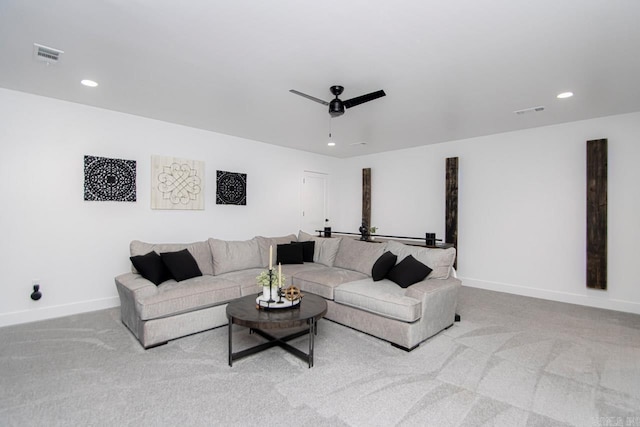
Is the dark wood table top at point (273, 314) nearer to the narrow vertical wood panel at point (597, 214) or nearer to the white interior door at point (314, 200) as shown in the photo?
the white interior door at point (314, 200)

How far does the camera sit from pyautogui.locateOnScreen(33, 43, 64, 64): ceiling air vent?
2.53 metres

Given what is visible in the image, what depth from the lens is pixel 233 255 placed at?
4.39 m

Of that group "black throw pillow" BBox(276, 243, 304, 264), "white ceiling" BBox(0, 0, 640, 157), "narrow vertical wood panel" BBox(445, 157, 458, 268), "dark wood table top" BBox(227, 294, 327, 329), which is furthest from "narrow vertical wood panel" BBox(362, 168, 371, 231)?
"dark wood table top" BBox(227, 294, 327, 329)

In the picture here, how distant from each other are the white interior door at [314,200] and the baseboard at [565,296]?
3.42 m

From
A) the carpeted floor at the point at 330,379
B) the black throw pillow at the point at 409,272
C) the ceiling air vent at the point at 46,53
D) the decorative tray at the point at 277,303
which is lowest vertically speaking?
the carpeted floor at the point at 330,379

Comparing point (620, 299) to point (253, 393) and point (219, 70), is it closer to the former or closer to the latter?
point (253, 393)

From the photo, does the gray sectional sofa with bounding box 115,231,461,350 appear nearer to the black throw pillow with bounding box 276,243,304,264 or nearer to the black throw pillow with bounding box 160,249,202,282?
the black throw pillow with bounding box 160,249,202,282

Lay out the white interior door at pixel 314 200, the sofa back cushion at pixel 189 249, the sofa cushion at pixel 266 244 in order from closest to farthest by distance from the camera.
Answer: the sofa back cushion at pixel 189 249, the sofa cushion at pixel 266 244, the white interior door at pixel 314 200

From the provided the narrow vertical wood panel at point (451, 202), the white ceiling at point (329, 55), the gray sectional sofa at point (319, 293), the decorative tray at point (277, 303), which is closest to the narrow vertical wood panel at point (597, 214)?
the white ceiling at point (329, 55)

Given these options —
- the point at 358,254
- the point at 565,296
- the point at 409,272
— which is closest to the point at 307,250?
the point at 358,254

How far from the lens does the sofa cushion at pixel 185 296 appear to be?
118 inches

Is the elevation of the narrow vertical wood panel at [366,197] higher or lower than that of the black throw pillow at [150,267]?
higher

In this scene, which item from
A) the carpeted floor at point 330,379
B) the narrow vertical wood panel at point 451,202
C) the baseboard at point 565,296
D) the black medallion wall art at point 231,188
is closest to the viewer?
the carpeted floor at point 330,379

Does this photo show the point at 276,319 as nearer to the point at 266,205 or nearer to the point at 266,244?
the point at 266,244
